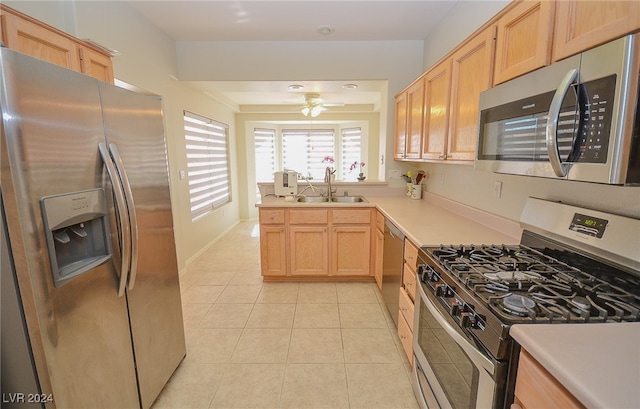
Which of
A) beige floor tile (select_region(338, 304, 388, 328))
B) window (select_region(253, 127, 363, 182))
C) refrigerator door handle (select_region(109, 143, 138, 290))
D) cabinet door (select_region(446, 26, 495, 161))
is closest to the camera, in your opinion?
refrigerator door handle (select_region(109, 143, 138, 290))

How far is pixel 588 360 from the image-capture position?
0.72 meters

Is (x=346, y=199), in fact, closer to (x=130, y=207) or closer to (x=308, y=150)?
(x=130, y=207)

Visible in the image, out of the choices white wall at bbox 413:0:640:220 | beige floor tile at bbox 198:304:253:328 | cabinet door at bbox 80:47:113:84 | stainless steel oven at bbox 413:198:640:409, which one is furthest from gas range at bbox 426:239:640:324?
cabinet door at bbox 80:47:113:84

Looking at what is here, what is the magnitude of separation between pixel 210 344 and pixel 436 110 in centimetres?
247

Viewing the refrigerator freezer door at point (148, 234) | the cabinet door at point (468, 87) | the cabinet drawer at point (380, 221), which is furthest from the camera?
Answer: the cabinet drawer at point (380, 221)

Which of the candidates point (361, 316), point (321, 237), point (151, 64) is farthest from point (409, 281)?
point (151, 64)

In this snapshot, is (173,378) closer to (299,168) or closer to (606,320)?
(606,320)

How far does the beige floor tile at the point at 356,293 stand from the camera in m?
2.84

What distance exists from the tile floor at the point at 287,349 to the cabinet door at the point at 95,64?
1944mm

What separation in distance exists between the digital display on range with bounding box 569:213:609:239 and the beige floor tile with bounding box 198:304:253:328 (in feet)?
7.50

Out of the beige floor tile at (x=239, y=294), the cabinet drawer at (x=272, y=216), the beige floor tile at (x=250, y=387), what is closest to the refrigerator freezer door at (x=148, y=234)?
the beige floor tile at (x=250, y=387)

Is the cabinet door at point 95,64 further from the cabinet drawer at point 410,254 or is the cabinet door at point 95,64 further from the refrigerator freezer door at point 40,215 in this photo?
the cabinet drawer at point 410,254

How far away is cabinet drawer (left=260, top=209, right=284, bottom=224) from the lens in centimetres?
304

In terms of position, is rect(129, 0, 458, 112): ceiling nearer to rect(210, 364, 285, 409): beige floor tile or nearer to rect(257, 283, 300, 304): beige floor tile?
rect(257, 283, 300, 304): beige floor tile
